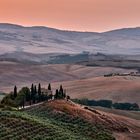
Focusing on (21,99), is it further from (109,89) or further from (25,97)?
(109,89)

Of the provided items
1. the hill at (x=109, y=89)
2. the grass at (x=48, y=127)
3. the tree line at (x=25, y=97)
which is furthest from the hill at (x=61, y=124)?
the hill at (x=109, y=89)

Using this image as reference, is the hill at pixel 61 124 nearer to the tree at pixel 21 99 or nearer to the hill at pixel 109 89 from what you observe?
the tree at pixel 21 99

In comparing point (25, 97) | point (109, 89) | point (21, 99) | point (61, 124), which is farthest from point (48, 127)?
point (109, 89)

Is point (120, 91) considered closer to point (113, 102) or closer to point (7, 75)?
point (113, 102)

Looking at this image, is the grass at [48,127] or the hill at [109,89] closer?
the grass at [48,127]

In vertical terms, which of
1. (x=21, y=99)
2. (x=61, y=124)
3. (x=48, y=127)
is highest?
(x=21, y=99)

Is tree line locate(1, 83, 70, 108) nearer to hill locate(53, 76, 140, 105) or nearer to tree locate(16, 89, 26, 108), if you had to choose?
tree locate(16, 89, 26, 108)

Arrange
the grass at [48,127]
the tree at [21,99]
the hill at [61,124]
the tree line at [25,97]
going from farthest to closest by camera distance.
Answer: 1. the tree line at [25,97]
2. the tree at [21,99]
3. the hill at [61,124]
4. the grass at [48,127]

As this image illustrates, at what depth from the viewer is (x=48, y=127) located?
51.6 m

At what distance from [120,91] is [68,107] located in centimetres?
7367

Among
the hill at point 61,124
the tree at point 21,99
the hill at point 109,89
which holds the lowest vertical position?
the hill at point 109,89

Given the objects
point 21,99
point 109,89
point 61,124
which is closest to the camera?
point 61,124

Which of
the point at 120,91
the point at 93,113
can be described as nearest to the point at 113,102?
the point at 120,91

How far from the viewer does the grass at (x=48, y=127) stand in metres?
48.6
